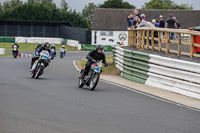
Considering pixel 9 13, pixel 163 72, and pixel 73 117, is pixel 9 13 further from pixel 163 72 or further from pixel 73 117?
pixel 73 117

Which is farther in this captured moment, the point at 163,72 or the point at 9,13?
the point at 9,13

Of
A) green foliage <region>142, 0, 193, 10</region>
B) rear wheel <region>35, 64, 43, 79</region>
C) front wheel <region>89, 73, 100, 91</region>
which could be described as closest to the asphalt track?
front wheel <region>89, 73, 100, 91</region>

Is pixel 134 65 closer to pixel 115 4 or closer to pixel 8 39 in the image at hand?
pixel 8 39

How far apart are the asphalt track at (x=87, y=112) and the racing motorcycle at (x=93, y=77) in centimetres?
30

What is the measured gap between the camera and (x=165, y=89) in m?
17.6

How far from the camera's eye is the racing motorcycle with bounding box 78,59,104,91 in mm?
16125

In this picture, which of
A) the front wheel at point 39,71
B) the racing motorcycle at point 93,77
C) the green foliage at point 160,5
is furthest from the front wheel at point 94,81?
the green foliage at point 160,5

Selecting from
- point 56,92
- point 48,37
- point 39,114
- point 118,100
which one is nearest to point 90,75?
point 56,92

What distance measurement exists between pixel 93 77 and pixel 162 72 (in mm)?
2673

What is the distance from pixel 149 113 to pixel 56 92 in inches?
172

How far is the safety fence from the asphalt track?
1432 mm

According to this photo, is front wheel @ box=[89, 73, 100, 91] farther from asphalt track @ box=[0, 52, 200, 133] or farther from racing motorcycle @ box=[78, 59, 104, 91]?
asphalt track @ box=[0, 52, 200, 133]

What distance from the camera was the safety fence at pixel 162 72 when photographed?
1573 cm

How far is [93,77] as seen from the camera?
16.5 m
